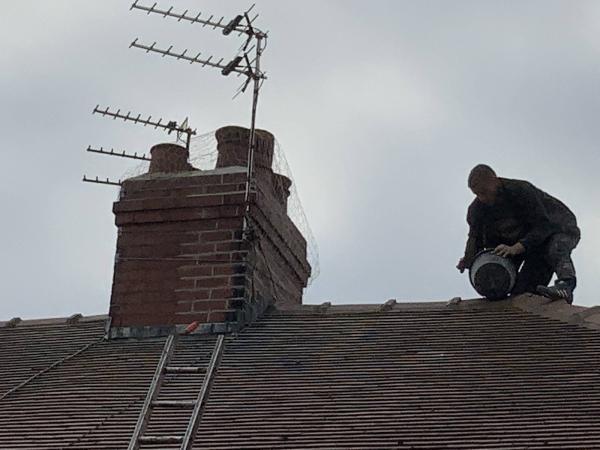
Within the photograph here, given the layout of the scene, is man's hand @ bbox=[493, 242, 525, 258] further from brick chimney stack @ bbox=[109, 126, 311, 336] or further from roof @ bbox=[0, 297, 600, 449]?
brick chimney stack @ bbox=[109, 126, 311, 336]

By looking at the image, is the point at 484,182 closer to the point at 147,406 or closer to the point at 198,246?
the point at 198,246

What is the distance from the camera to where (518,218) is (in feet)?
38.2

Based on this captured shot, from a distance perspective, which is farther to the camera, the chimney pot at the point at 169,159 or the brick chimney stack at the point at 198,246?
the chimney pot at the point at 169,159

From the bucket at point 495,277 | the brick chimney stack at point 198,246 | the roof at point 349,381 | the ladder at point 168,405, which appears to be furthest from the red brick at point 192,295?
the ladder at point 168,405

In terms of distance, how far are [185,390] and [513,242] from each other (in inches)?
137

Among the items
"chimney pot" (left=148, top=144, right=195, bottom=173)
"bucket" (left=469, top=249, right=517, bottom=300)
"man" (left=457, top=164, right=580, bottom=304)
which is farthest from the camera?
"chimney pot" (left=148, top=144, right=195, bottom=173)

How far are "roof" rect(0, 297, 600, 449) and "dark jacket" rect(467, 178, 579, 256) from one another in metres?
0.69

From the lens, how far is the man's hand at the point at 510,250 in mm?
11328

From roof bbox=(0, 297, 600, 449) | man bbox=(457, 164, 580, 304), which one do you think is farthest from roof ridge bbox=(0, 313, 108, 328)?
man bbox=(457, 164, 580, 304)

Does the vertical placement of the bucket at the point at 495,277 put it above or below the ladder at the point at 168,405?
above

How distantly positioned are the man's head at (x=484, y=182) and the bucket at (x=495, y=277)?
0.62 metres

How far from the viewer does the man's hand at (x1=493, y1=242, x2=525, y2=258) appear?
11.3 meters

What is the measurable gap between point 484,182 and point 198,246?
2.76 meters

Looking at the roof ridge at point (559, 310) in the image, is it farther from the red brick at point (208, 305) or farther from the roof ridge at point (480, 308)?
the red brick at point (208, 305)
